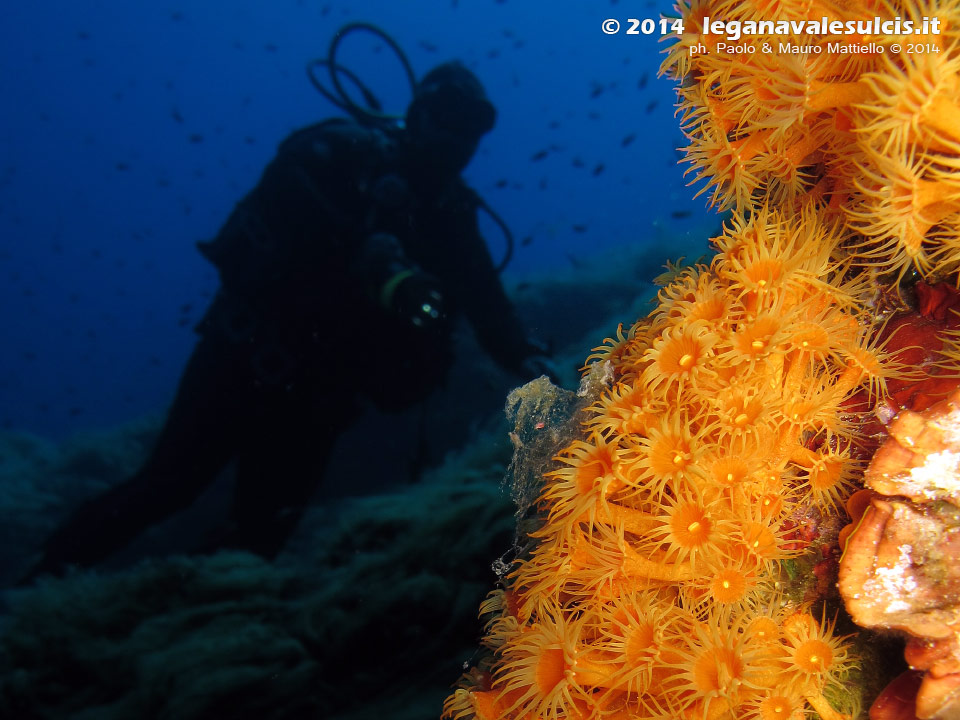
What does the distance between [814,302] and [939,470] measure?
1.86 feet

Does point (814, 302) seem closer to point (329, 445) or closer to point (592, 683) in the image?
point (592, 683)

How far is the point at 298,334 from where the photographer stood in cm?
654

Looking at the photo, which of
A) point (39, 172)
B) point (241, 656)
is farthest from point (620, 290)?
point (39, 172)

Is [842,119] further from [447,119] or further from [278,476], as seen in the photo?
[278,476]

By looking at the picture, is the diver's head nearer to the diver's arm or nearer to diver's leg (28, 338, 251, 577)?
the diver's arm

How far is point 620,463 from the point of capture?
4.88 feet

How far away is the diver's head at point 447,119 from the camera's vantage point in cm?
607

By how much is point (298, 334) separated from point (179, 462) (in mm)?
2171

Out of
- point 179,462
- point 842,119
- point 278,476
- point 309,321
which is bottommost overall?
point 278,476

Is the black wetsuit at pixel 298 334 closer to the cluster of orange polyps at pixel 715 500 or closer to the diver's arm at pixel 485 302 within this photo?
the diver's arm at pixel 485 302

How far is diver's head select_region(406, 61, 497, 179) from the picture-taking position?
19.9ft

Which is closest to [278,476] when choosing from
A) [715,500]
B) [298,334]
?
[298,334]

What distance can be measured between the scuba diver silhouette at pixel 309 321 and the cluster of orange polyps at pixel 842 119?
4.29 meters

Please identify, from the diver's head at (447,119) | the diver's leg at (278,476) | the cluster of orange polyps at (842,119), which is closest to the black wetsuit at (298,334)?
the diver's leg at (278,476)
